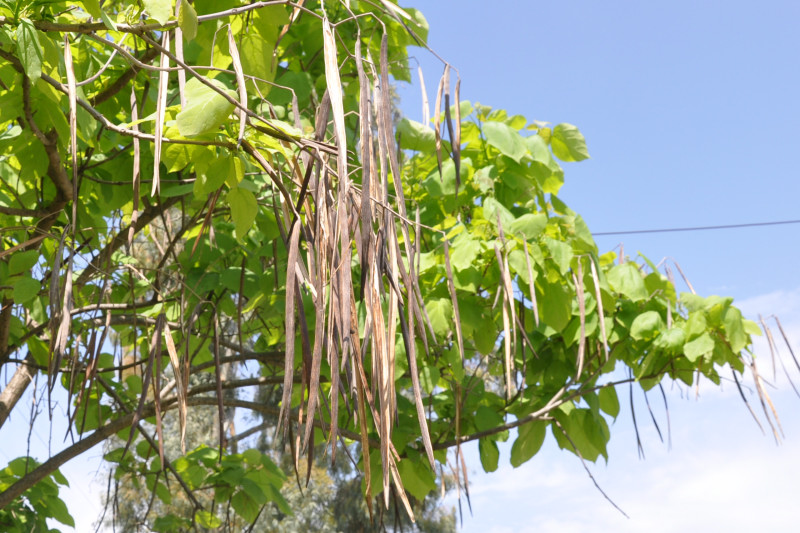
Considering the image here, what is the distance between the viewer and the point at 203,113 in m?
0.82

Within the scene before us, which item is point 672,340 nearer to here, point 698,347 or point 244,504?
point 698,347

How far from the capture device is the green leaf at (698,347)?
1.98 m

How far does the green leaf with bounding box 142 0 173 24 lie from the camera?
2.96 ft

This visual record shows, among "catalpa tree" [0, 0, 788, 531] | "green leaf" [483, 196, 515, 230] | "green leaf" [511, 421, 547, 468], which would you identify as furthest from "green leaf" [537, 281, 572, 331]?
"green leaf" [511, 421, 547, 468]

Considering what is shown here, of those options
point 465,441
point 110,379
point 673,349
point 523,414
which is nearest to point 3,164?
point 110,379

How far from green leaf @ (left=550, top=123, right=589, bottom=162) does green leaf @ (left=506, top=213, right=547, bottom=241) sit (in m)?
0.47

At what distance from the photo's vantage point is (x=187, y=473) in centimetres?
232

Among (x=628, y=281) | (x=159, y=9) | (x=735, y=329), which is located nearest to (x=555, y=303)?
(x=628, y=281)

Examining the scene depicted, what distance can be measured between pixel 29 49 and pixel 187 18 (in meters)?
0.20

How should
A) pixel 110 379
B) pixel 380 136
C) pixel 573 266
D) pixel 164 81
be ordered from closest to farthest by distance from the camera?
1. pixel 380 136
2. pixel 164 81
3. pixel 573 266
4. pixel 110 379

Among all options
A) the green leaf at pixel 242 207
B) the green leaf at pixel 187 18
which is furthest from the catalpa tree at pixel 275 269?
the green leaf at pixel 187 18

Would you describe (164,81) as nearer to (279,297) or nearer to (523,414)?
(279,297)

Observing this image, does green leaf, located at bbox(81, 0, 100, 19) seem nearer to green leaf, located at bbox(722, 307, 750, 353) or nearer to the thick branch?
the thick branch

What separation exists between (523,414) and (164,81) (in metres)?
1.62
